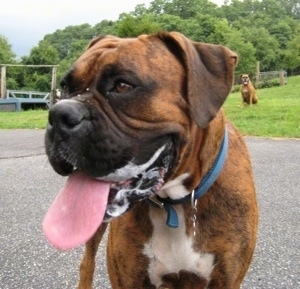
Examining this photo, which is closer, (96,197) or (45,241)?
(96,197)

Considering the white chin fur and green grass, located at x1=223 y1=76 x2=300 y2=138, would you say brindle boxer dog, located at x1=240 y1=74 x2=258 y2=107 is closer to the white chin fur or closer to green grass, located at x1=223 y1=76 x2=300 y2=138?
green grass, located at x1=223 y1=76 x2=300 y2=138

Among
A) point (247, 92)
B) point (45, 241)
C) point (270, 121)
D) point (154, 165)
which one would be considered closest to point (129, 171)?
point (154, 165)

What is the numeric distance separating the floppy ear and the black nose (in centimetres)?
47

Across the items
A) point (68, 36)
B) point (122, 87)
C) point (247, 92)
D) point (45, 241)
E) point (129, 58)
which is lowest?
point (68, 36)

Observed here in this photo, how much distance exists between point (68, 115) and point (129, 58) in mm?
370

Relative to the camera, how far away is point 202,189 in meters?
2.35

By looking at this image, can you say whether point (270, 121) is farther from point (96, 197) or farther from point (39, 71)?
point (39, 71)

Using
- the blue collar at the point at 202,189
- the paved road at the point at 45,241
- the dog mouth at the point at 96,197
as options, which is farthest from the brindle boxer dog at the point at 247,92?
the dog mouth at the point at 96,197

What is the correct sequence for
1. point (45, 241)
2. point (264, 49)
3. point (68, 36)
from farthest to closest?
point (68, 36) → point (264, 49) → point (45, 241)

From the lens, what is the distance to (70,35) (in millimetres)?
83812

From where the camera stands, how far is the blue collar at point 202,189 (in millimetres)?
2336

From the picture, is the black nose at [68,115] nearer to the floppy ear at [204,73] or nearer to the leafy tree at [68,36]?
the floppy ear at [204,73]

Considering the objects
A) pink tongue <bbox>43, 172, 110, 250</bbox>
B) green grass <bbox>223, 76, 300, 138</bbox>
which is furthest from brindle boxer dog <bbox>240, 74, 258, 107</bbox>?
pink tongue <bbox>43, 172, 110, 250</bbox>

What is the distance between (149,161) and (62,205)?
41cm
